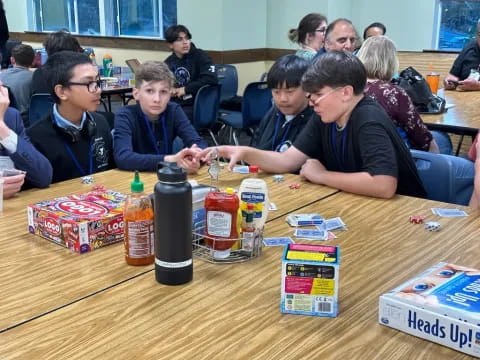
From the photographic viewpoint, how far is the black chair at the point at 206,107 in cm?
505

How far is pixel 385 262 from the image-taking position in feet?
5.04

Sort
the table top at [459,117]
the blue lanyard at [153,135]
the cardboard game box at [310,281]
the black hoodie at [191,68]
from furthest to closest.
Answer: the black hoodie at [191,68] → the table top at [459,117] → the blue lanyard at [153,135] → the cardboard game box at [310,281]

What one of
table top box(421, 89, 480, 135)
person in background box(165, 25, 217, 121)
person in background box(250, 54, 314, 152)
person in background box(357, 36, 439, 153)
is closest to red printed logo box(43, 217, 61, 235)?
person in background box(250, 54, 314, 152)

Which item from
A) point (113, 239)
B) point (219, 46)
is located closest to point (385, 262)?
point (113, 239)

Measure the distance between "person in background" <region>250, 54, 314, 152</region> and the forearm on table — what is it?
67 centimetres

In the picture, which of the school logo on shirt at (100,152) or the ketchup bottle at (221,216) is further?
the school logo on shirt at (100,152)

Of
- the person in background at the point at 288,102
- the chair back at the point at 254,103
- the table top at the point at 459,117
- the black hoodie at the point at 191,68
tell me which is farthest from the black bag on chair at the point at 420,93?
the black hoodie at the point at 191,68

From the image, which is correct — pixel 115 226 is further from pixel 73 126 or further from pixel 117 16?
pixel 117 16

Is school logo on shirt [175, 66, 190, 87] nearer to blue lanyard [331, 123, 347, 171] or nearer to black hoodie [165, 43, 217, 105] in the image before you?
black hoodie [165, 43, 217, 105]

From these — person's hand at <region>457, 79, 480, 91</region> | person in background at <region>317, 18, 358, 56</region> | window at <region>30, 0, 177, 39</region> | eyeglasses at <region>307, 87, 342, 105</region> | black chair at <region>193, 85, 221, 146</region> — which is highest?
window at <region>30, 0, 177, 39</region>

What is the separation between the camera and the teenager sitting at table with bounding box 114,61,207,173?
275 cm

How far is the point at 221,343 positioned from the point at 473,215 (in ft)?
3.70

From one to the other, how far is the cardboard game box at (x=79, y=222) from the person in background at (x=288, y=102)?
1.28 meters

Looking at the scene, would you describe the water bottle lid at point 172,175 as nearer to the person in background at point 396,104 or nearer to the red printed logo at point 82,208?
the red printed logo at point 82,208
